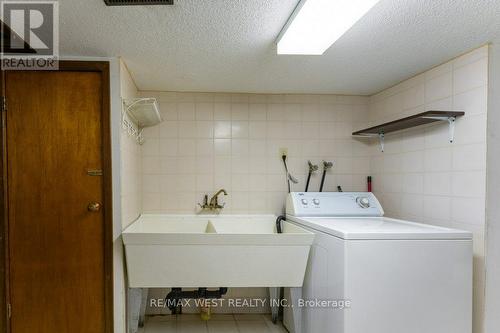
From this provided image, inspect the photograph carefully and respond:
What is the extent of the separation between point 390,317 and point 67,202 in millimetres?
1991

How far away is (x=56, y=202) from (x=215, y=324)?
5.13ft

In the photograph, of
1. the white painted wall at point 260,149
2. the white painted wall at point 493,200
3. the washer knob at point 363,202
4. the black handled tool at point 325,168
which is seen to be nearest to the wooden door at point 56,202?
the white painted wall at point 260,149

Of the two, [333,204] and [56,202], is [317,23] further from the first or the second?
[56,202]

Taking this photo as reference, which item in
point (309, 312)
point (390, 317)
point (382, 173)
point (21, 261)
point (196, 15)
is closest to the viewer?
point (196, 15)

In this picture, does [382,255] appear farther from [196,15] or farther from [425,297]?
[196,15]

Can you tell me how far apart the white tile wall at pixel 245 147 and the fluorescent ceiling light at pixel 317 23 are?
1.24 metres

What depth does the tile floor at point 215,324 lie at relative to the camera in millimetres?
2664

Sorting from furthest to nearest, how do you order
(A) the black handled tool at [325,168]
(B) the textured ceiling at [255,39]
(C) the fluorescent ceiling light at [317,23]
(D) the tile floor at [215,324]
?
1. (A) the black handled tool at [325,168]
2. (D) the tile floor at [215,324]
3. (B) the textured ceiling at [255,39]
4. (C) the fluorescent ceiling light at [317,23]

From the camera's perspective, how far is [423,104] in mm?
2369

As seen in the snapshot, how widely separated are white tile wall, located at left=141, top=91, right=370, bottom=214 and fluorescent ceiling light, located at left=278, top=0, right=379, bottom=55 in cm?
124

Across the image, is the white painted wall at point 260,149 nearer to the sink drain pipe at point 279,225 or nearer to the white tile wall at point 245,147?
the white tile wall at point 245,147

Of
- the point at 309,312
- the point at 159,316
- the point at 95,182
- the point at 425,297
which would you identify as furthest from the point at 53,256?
the point at 425,297

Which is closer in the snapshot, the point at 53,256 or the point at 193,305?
the point at 53,256

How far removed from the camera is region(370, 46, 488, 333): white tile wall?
190 centimetres
